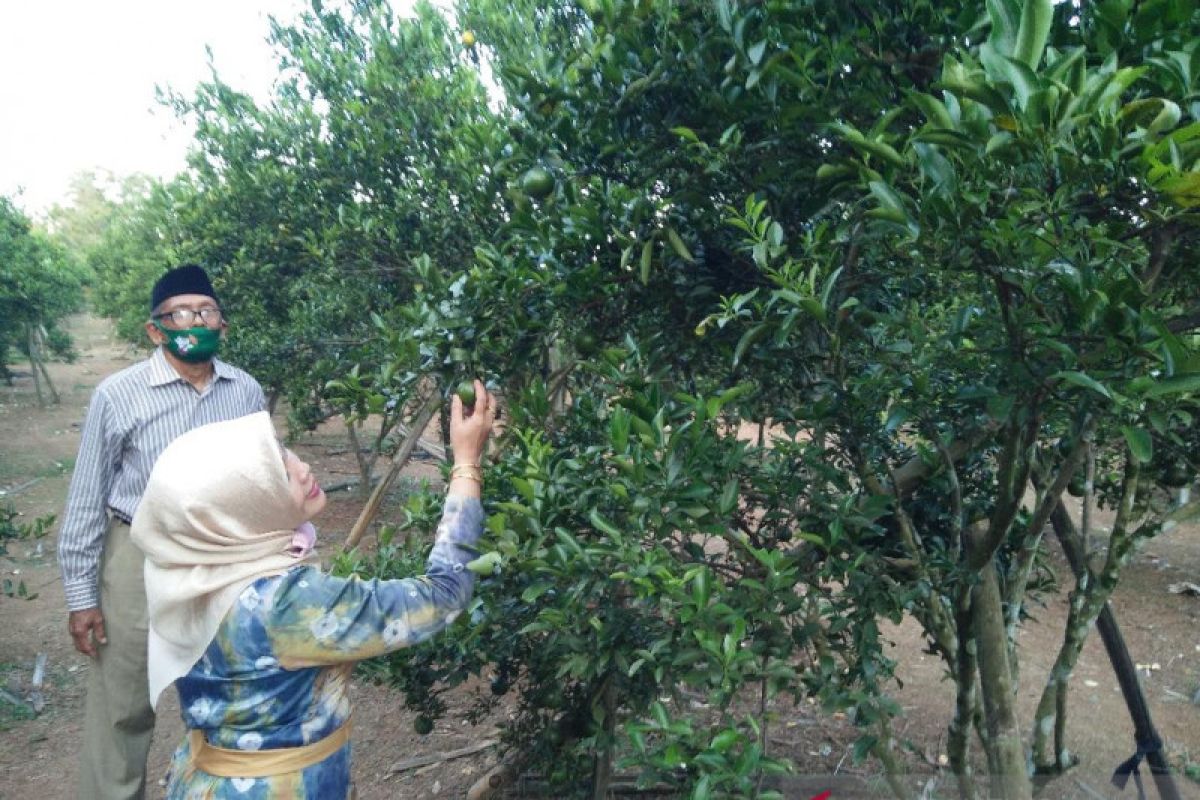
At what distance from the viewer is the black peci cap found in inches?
121

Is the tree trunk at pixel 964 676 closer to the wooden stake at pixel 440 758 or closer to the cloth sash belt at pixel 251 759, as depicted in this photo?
the cloth sash belt at pixel 251 759

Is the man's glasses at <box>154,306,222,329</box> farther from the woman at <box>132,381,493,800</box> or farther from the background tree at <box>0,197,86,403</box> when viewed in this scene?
the background tree at <box>0,197,86,403</box>

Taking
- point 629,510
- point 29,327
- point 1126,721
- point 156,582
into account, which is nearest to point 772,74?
point 629,510

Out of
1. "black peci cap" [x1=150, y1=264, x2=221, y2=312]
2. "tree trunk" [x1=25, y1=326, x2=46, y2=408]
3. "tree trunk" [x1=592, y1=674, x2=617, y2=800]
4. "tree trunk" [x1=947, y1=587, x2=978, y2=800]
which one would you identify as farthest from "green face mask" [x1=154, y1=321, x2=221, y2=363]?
"tree trunk" [x1=25, y1=326, x2=46, y2=408]

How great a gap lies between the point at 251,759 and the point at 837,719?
384cm

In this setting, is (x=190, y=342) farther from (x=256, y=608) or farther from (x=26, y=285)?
(x=26, y=285)

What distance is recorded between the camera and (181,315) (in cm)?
307

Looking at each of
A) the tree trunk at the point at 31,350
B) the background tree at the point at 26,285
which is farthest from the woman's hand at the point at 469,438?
the tree trunk at the point at 31,350

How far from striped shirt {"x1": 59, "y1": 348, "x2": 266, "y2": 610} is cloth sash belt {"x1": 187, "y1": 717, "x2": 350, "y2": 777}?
130 cm

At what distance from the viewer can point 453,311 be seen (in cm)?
196

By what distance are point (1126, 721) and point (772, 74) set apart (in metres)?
5.04

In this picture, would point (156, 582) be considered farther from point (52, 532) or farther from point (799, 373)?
point (52, 532)

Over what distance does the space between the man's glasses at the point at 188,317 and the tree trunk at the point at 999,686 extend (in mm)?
2659

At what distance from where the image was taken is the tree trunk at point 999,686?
237 cm
